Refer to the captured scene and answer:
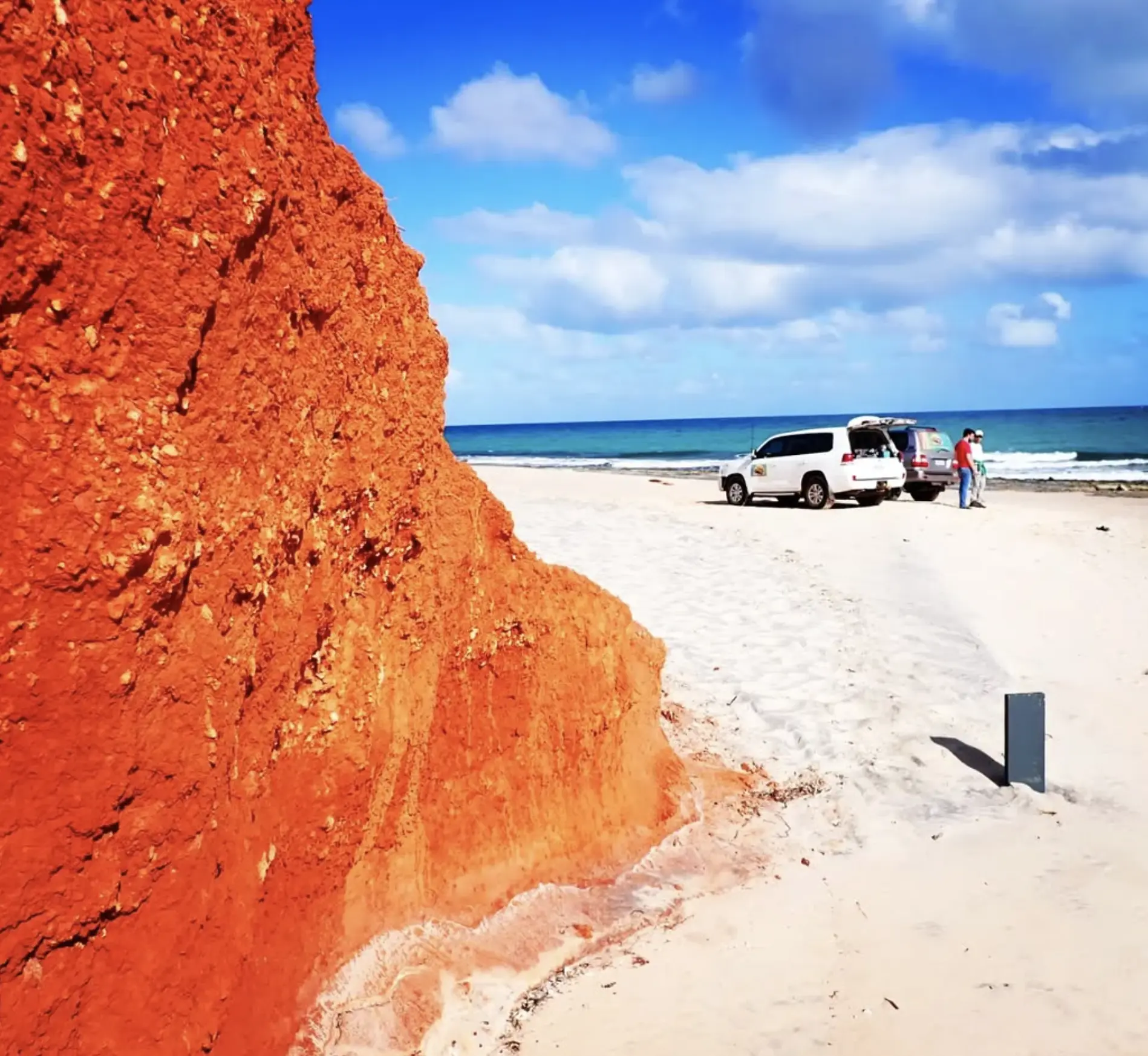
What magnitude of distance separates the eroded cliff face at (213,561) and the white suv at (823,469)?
A: 62.4 feet

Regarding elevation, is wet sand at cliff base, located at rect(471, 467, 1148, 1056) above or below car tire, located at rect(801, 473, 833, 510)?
below

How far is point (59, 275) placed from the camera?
290cm

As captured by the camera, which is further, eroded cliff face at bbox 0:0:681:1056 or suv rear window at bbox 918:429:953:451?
suv rear window at bbox 918:429:953:451

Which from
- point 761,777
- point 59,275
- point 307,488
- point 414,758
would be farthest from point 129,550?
point 761,777

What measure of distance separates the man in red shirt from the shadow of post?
51.5 feet

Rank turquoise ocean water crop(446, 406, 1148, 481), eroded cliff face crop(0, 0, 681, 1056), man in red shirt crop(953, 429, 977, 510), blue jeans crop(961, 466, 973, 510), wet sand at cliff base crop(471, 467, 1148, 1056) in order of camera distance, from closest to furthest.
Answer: eroded cliff face crop(0, 0, 681, 1056)
wet sand at cliff base crop(471, 467, 1148, 1056)
blue jeans crop(961, 466, 973, 510)
man in red shirt crop(953, 429, 977, 510)
turquoise ocean water crop(446, 406, 1148, 481)

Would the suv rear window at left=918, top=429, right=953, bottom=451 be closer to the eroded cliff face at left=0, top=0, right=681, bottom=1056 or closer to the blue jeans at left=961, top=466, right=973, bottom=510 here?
the blue jeans at left=961, top=466, right=973, bottom=510

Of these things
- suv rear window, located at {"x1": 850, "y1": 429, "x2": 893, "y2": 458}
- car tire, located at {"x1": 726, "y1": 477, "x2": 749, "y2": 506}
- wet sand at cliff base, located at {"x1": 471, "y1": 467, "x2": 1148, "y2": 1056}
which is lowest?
wet sand at cliff base, located at {"x1": 471, "y1": 467, "x2": 1148, "y2": 1056}

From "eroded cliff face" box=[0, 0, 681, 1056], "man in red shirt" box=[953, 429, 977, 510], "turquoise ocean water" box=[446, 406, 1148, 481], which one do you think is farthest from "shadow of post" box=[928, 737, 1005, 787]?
"turquoise ocean water" box=[446, 406, 1148, 481]

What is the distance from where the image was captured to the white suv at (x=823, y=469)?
23.0 metres

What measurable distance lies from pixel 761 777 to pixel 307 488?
456 centimetres

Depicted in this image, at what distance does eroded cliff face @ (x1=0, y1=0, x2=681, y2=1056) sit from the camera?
112 inches

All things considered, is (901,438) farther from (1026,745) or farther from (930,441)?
(1026,745)

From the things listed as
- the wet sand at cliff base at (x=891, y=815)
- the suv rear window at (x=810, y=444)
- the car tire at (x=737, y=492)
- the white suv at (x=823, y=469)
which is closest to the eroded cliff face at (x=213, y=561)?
the wet sand at cliff base at (x=891, y=815)
